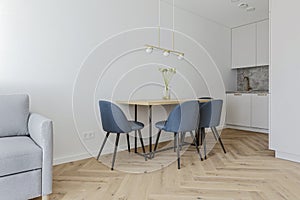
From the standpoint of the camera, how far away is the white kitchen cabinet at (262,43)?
16.2 feet

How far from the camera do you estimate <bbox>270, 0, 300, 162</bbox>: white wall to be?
2.86 metres

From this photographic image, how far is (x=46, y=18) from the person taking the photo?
2.71 meters

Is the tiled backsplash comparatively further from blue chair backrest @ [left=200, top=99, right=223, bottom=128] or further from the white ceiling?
blue chair backrest @ [left=200, top=99, right=223, bottom=128]

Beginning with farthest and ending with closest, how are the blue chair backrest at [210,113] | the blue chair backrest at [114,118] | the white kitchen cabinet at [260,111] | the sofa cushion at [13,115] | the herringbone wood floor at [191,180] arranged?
the white kitchen cabinet at [260,111] < the blue chair backrest at [210,113] < the blue chair backrest at [114,118] < the sofa cushion at [13,115] < the herringbone wood floor at [191,180]

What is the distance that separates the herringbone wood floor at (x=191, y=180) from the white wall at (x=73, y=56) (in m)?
0.62

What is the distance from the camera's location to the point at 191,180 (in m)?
2.33

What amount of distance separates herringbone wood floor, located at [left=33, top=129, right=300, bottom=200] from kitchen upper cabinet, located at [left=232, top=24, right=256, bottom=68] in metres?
2.78

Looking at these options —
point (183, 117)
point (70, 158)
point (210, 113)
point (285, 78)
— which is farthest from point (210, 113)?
point (70, 158)

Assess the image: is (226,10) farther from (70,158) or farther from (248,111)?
(70,158)

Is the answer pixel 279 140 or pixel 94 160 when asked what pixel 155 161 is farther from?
pixel 279 140

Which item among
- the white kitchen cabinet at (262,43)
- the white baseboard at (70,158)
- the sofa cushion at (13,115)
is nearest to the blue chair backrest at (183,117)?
the white baseboard at (70,158)

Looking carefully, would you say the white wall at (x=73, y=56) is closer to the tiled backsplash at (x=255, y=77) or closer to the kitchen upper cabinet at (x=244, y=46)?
the kitchen upper cabinet at (x=244, y=46)

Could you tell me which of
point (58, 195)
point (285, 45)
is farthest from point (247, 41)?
point (58, 195)

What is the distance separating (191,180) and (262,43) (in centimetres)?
398
